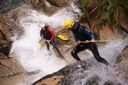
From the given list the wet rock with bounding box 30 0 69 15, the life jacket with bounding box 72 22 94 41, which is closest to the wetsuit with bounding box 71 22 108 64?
the life jacket with bounding box 72 22 94 41

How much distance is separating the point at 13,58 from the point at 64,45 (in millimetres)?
2592

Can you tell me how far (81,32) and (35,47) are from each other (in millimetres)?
6873

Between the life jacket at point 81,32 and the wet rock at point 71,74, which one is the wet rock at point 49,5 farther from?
the life jacket at point 81,32

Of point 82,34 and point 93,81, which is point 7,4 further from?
point 93,81

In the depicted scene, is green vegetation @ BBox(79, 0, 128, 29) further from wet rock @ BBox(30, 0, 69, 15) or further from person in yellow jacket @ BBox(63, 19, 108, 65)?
wet rock @ BBox(30, 0, 69, 15)

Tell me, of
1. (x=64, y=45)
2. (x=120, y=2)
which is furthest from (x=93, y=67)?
(x=64, y=45)

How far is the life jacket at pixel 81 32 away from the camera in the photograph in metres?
9.22

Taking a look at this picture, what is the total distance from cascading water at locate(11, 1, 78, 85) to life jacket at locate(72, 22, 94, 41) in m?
4.49

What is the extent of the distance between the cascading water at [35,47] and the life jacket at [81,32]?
4485mm

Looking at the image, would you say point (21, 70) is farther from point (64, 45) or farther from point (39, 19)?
point (39, 19)

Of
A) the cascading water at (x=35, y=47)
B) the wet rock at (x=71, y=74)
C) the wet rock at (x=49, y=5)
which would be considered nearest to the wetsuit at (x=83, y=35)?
the wet rock at (x=71, y=74)

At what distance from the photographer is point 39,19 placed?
1814 centimetres

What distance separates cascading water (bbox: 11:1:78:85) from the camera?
1416 cm

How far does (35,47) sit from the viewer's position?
15.9 meters
